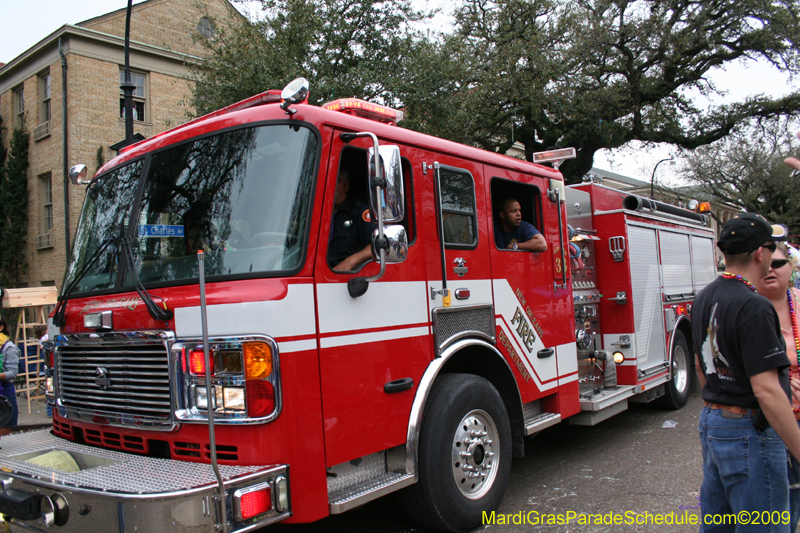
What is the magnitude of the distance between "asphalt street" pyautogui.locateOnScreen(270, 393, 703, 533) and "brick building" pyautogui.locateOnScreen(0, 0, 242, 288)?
14.9m

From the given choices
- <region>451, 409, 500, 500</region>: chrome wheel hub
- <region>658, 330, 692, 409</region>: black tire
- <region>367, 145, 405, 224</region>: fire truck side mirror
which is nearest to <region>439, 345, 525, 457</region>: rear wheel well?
<region>451, 409, 500, 500</region>: chrome wheel hub

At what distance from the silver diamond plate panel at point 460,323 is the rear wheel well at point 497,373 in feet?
0.53

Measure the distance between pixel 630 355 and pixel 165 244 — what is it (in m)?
5.09

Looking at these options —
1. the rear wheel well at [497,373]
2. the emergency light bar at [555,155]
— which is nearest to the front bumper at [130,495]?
the rear wheel well at [497,373]

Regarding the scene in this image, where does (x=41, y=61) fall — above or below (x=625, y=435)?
above

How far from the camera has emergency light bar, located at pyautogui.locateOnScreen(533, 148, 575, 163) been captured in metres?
5.78

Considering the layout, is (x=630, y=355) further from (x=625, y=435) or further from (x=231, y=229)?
(x=231, y=229)

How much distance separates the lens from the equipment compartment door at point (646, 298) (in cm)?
667

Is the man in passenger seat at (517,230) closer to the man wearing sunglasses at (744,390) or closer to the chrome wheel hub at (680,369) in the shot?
the man wearing sunglasses at (744,390)

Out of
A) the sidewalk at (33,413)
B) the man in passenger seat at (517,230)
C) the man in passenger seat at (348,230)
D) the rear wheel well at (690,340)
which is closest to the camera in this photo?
the man in passenger seat at (348,230)

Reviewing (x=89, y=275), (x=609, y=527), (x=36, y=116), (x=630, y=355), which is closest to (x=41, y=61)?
(x=36, y=116)

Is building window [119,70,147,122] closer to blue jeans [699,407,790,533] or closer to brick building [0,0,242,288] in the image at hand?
brick building [0,0,242,288]

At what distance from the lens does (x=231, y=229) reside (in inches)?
125

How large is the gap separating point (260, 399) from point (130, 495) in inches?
26.7
